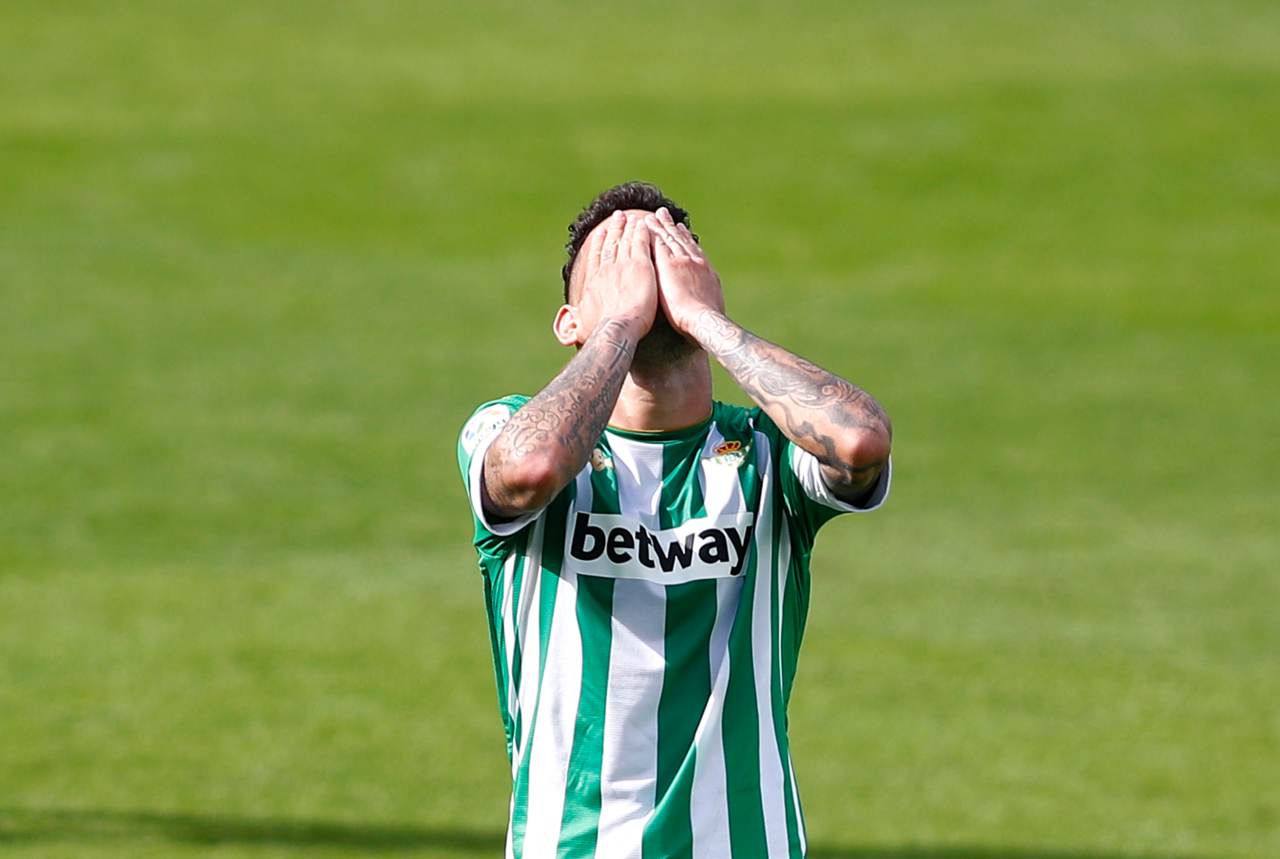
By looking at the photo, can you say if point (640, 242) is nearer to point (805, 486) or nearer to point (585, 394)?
point (585, 394)

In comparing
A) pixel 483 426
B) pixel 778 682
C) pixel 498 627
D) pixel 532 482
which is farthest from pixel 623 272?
pixel 778 682

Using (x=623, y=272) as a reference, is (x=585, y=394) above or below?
below

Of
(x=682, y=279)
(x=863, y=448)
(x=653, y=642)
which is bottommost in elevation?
(x=653, y=642)

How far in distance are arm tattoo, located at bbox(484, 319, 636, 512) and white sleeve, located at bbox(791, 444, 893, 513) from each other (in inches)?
15.7

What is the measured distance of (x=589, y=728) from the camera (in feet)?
12.0

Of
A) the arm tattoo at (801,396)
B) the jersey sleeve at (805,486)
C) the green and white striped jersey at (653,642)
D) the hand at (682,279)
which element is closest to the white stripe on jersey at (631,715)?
the green and white striped jersey at (653,642)

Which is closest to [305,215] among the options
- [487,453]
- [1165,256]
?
[1165,256]

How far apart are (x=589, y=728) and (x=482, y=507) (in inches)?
20.8

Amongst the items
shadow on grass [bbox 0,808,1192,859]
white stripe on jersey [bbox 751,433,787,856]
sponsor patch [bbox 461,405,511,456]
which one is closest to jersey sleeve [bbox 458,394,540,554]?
sponsor patch [bbox 461,405,511,456]

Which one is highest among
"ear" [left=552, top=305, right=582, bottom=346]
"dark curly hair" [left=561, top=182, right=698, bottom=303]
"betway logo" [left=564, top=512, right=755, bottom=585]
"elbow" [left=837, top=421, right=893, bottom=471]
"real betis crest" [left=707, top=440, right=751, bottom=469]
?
"dark curly hair" [left=561, top=182, right=698, bottom=303]

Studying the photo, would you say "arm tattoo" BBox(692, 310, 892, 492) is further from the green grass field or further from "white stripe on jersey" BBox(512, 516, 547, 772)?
the green grass field

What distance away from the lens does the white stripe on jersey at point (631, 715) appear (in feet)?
11.9

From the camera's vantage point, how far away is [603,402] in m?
3.47

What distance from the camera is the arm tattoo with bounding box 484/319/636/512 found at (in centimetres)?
338
